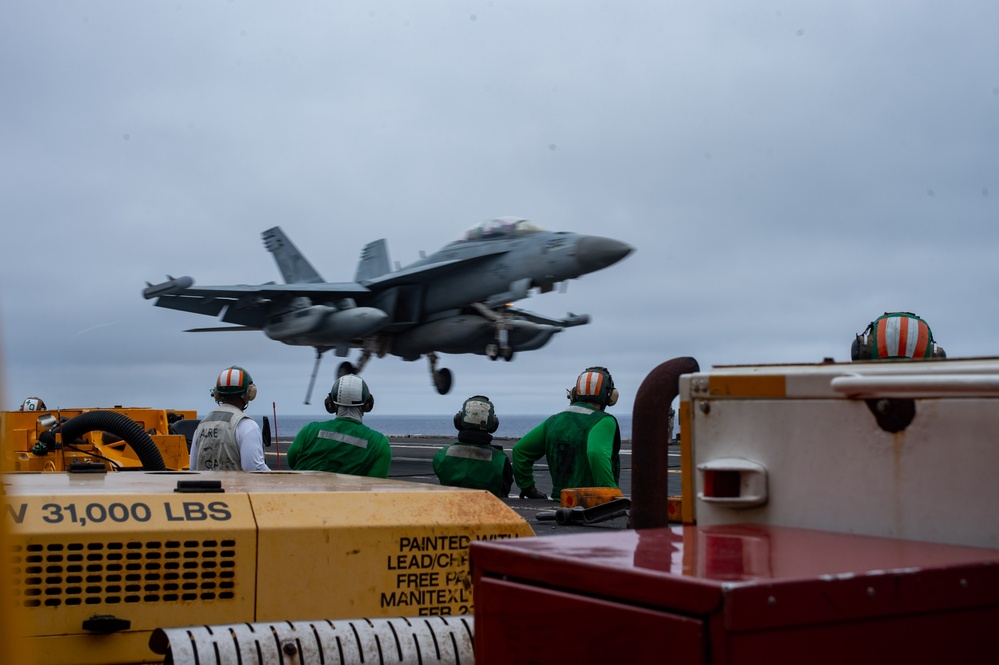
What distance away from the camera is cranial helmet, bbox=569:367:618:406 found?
9477 mm

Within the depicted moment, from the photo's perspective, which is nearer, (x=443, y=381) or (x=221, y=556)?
(x=221, y=556)

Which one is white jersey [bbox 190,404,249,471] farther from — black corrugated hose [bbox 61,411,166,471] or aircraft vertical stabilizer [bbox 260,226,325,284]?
aircraft vertical stabilizer [bbox 260,226,325,284]

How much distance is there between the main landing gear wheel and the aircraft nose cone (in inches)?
400

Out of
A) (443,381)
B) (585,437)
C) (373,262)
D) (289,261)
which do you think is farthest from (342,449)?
(289,261)

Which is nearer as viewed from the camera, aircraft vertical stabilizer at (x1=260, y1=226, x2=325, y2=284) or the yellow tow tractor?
the yellow tow tractor

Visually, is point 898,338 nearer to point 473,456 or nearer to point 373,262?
point 473,456

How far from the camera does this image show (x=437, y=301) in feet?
121

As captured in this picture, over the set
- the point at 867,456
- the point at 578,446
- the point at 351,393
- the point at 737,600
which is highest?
the point at 351,393

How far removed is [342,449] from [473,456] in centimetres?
190

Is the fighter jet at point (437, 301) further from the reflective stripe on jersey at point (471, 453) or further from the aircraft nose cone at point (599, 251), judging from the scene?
the reflective stripe on jersey at point (471, 453)

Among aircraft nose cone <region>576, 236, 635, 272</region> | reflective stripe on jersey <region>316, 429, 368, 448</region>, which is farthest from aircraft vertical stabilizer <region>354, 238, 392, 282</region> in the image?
reflective stripe on jersey <region>316, 429, 368, 448</region>

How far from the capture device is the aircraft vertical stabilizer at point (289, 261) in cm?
4609

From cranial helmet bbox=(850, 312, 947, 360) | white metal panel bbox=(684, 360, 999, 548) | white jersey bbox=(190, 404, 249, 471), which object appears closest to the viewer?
white metal panel bbox=(684, 360, 999, 548)

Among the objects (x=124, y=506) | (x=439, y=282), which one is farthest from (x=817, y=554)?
(x=439, y=282)
